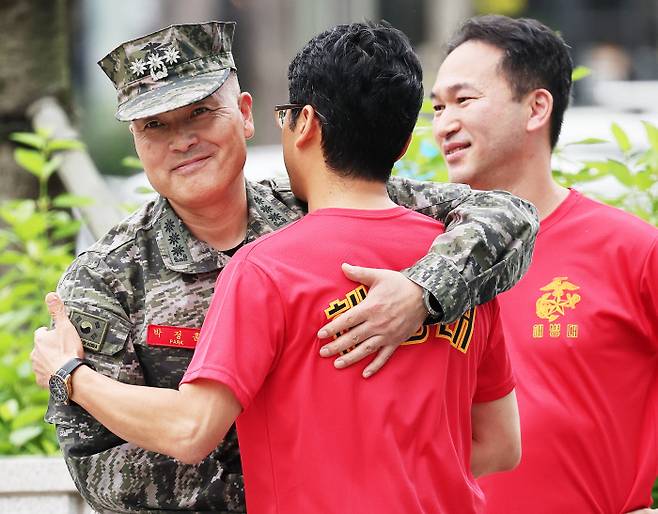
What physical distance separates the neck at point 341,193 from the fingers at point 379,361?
0.93 feet

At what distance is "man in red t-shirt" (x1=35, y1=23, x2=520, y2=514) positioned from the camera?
6.98 ft

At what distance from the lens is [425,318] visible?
224 cm

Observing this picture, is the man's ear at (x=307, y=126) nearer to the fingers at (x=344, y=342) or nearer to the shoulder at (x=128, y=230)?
the fingers at (x=344, y=342)

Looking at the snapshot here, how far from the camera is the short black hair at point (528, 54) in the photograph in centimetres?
353

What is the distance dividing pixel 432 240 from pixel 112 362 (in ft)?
2.37

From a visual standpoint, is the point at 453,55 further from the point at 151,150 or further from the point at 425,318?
the point at 425,318

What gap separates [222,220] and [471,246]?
647 millimetres

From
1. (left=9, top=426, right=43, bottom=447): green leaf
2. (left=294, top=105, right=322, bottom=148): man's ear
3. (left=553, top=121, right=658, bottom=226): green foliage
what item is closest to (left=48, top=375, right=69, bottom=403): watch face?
(left=294, top=105, right=322, bottom=148): man's ear

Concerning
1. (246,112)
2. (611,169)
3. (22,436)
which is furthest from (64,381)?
(611,169)

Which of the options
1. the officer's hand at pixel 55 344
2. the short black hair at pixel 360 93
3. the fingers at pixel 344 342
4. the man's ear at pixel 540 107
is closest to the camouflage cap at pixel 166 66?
the short black hair at pixel 360 93

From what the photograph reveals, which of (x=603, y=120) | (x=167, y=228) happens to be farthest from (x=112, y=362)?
(x=603, y=120)

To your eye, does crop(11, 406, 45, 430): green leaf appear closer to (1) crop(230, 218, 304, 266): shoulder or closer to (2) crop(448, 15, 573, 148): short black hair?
(2) crop(448, 15, 573, 148): short black hair

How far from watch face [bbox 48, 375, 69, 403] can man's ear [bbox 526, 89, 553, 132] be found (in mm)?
1764

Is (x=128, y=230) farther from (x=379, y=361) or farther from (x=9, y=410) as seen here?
(x=9, y=410)
